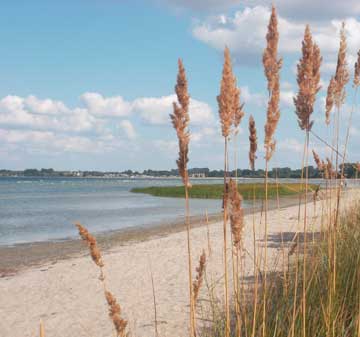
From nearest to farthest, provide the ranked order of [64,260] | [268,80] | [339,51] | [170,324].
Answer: [268,80] → [339,51] → [170,324] → [64,260]

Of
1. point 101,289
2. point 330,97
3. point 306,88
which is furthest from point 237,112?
point 101,289

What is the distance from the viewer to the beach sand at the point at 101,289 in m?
6.53

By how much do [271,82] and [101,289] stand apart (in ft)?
24.8

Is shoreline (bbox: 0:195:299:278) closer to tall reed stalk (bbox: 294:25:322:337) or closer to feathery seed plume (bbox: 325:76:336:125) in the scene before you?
feathery seed plume (bbox: 325:76:336:125)

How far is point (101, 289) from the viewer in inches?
362

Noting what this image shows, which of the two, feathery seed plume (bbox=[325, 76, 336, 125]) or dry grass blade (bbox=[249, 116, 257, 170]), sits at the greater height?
feathery seed plume (bbox=[325, 76, 336, 125])

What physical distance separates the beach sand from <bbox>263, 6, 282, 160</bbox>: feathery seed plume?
1264 millimetres

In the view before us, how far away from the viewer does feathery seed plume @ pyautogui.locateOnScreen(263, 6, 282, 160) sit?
7.84 ft

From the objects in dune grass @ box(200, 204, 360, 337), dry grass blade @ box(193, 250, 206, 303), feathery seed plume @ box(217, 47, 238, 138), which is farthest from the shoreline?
feathery seed plume @ box(217, 47, 238, 138)

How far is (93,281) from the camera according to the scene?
1002cm

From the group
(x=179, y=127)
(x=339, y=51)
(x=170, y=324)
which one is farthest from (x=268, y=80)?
(x=170, y=324)

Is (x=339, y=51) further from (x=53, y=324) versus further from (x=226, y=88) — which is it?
(x=53, y=324)

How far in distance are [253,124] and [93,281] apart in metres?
8.18

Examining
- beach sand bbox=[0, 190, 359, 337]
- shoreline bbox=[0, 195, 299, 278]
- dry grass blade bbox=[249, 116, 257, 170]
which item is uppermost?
dry grass blade bbox=[249, 116, 257, 170]
